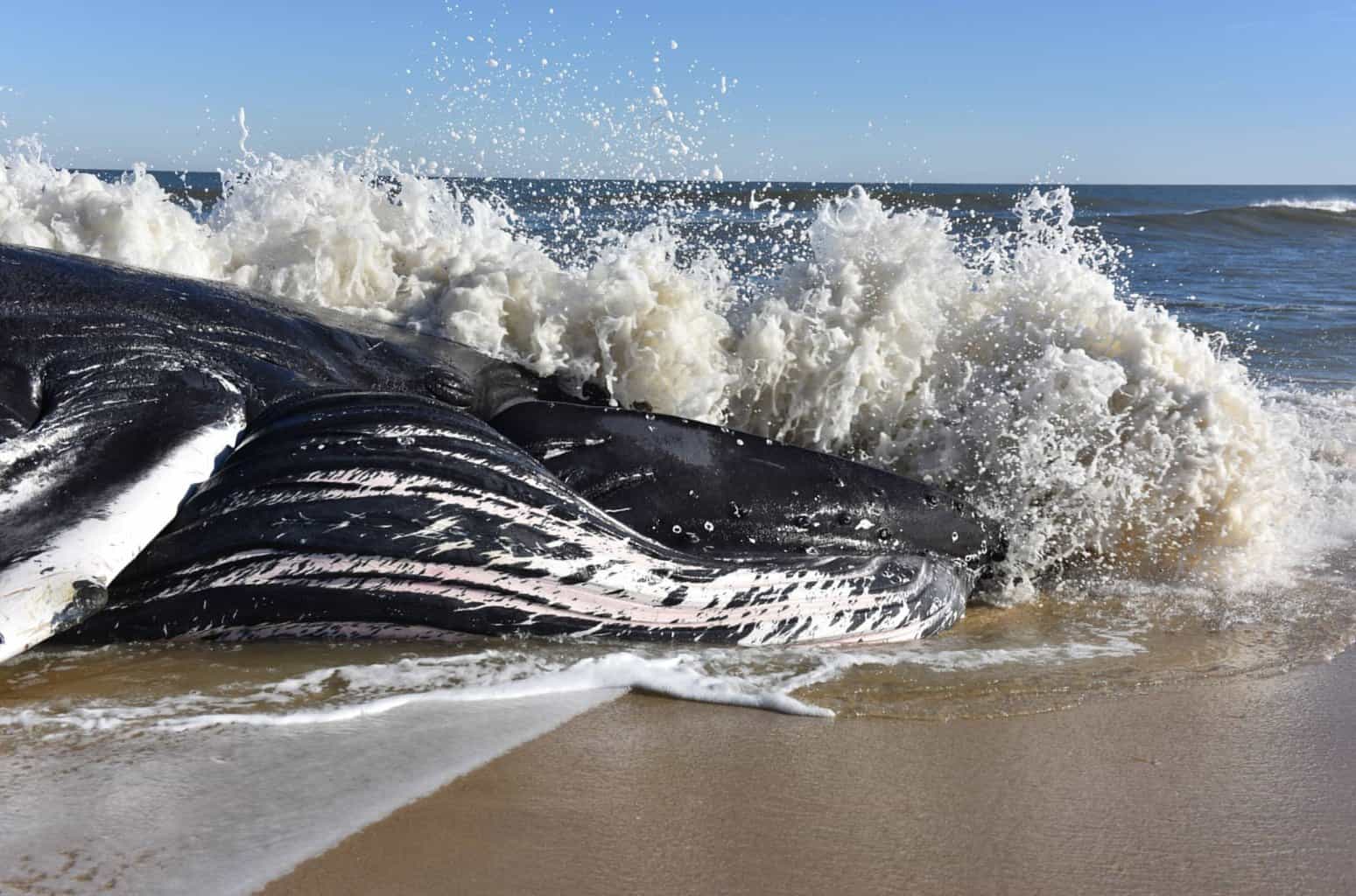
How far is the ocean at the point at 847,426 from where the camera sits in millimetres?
3092

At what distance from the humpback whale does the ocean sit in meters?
0.15

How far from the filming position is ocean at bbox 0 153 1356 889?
10.1 feet

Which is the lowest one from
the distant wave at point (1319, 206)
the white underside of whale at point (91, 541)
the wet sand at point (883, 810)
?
the wet sand at point (883, 810)

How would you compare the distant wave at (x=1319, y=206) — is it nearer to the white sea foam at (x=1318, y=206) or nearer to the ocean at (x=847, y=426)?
the white sea foam at (x=1318, y=206)

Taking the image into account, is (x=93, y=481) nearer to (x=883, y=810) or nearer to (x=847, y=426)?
(x=883, y=810)

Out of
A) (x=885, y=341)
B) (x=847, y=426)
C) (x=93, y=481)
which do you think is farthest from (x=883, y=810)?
(x=885, y=341)

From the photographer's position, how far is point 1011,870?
7.32ft

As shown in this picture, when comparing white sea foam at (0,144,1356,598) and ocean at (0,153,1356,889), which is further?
white sea foam at (0,144,1356,598)

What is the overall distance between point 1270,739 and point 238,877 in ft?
7.71

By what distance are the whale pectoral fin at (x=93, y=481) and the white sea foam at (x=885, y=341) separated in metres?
1.28

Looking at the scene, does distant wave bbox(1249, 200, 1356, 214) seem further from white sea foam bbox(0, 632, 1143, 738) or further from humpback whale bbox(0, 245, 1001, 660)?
white sea foam bbox(0, 632, 1143, 738)

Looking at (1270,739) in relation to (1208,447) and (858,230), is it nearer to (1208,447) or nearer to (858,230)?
(1208,447)

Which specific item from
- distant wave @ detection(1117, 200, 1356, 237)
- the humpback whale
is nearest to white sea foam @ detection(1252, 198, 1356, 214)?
distant wave @ detection(1117, 200, 1356, 237)

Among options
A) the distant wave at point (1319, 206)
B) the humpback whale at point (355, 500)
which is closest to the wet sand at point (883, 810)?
the humpback whale at point (355, 500)
